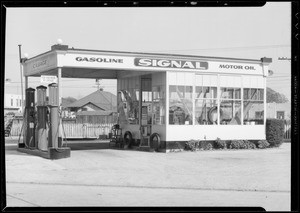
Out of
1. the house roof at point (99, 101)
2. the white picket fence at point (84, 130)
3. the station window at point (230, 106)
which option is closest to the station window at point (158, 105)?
the station window at point (230, 106)

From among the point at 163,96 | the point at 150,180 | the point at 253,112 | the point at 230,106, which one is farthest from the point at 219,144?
the point at 150,180

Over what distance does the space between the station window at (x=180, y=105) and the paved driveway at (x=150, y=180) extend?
220 cm

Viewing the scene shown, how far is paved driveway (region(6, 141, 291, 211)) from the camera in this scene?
9.69 metres

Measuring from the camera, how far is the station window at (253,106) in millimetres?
21453

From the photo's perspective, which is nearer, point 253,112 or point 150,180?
point 150,180

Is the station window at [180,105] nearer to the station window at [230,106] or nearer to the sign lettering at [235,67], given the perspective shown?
the station window at [230,106]

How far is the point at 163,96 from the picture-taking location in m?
19.5

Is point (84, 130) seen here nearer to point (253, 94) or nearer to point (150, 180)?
point (253, 94)

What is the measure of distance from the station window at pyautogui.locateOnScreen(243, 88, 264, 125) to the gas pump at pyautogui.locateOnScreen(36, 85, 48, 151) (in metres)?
8.65

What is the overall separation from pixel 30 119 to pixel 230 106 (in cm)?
826

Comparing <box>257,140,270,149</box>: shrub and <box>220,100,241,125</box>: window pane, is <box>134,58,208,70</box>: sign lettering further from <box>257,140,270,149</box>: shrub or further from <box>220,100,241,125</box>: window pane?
<box>257,140,270,149</box>: shrub
